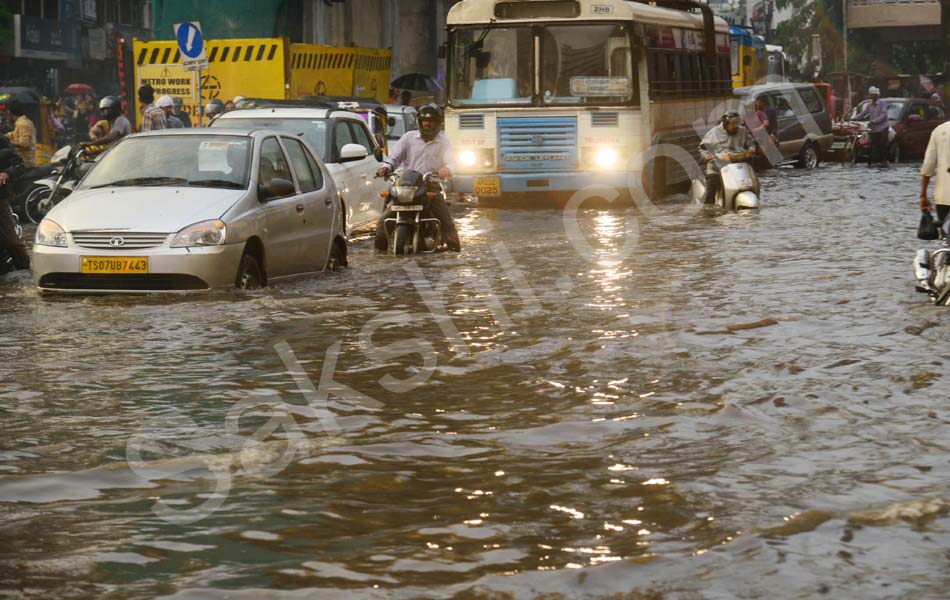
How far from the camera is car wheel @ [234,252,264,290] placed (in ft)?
41.8

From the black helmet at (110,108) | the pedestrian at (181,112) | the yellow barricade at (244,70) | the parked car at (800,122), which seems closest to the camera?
the black helmet at (110,108)

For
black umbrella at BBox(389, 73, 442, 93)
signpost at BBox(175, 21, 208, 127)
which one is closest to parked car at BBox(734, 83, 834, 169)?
black umbrella at BBox(389, 73, 442, 93)

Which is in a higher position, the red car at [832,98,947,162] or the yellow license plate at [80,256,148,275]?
the red car at [832,98,947,162]

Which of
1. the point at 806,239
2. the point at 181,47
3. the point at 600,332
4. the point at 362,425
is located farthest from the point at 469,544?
the point at 181,47

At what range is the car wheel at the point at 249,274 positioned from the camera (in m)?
12.7

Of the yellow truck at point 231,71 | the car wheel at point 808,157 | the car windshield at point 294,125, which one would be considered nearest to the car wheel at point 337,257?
the car windshield at point 294,125

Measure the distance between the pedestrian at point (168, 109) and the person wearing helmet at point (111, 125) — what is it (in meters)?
0.61

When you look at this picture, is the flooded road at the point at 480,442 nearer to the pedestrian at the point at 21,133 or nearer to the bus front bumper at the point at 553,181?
the pedestrian at the point at 21,133

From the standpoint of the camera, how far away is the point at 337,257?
1527 centimetres

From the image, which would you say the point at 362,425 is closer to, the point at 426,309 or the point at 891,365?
the point at 891,365

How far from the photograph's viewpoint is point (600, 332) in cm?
1086

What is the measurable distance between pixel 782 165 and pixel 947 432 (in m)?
30.7

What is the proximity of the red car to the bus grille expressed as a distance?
15.1 meters

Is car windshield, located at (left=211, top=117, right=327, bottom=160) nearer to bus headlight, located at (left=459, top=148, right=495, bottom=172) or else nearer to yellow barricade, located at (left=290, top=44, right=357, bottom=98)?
bus headlight, located at (left=459, top=148, right=495, bottom=172)
